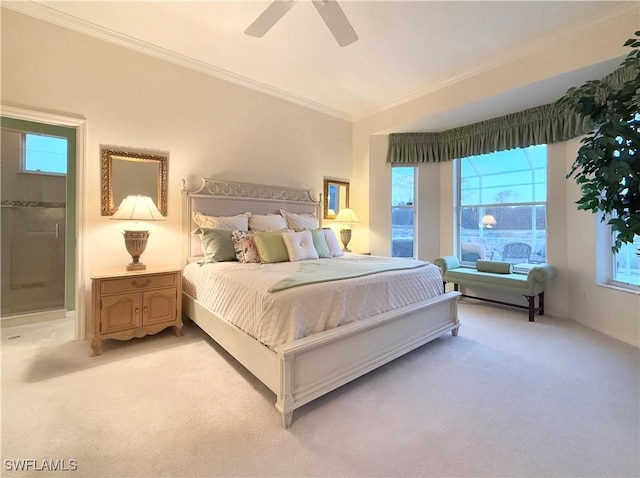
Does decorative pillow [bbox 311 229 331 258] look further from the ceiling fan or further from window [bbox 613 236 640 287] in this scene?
window [bbox 613 236 640 287]

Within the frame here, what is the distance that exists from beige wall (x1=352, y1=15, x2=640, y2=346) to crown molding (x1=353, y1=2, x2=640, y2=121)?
4cm

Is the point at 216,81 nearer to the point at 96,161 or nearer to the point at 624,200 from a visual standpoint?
the point at 96,161

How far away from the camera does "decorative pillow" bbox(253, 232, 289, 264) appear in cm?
293

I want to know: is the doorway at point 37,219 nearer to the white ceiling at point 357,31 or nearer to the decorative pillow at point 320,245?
the white ceiling at point 357,31

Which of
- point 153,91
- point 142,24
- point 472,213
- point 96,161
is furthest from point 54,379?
point 472,213

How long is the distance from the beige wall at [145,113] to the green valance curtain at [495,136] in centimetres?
187

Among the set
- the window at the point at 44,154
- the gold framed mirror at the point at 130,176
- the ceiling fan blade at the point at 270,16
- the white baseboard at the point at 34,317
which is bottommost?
the white baseboard at the point at 34,317

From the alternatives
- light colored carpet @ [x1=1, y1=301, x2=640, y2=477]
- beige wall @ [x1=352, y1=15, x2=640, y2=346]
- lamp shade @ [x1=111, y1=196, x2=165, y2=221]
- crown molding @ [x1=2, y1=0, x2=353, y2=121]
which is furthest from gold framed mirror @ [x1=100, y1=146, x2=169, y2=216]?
beige wall @ [x1=352, y1=15, x2=640, y2=346]

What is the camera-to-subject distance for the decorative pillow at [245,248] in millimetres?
2941

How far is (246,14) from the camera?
261cm

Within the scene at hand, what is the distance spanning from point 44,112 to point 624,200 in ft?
13.5

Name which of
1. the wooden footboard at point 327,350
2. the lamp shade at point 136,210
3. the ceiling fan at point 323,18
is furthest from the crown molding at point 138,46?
the wooden footboard at point 327,350

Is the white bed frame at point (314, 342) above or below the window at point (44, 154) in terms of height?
below

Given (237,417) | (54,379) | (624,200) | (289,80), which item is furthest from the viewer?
(289,80)
